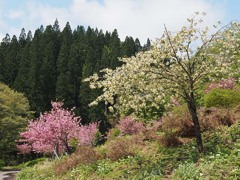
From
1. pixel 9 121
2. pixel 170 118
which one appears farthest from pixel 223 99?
pixel 9 121

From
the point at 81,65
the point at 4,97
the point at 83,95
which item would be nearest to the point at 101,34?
the point at 81,65

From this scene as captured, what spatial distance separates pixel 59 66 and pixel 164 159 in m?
72.3

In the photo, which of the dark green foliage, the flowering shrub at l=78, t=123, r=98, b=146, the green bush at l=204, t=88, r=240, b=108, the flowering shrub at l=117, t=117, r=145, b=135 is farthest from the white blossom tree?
the dark green foliage

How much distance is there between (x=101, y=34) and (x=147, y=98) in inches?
3874

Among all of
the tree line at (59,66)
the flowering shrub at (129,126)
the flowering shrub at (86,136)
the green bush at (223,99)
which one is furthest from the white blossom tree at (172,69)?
A: the tree line at (59,66)

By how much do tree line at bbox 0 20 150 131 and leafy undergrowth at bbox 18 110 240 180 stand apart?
50.4 meters

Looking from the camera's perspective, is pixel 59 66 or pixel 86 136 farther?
pixel 59 66

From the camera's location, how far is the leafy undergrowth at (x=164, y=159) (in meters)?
8.55

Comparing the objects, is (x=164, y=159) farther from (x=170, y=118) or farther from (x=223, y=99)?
(x=223, y=99)

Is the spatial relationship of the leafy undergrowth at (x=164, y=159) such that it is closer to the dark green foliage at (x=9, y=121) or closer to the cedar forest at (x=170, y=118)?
the cedar forest at (x=170, y=118)

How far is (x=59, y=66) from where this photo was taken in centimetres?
8100

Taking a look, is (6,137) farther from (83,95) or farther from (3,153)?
(83,95)

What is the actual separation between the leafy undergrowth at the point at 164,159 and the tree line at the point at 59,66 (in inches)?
1985

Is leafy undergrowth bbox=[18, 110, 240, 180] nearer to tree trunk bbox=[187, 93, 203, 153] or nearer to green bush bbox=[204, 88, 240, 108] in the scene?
tree trunk bbox=[187, 93, 203, 153]
